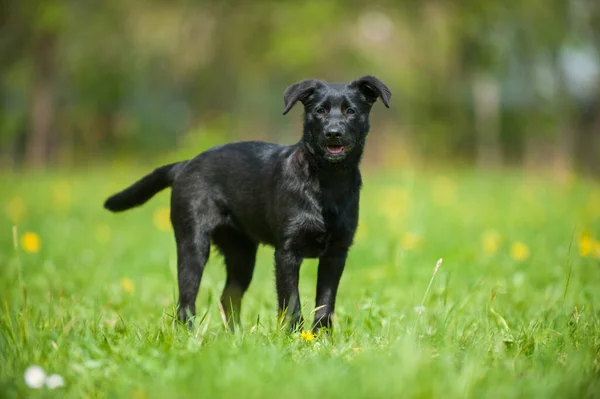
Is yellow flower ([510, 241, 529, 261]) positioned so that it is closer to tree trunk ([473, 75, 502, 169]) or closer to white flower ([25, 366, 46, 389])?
white flower ([25, 366, 46, 389])

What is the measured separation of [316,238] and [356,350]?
87 cm

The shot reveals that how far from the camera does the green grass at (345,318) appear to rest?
245 centimetres

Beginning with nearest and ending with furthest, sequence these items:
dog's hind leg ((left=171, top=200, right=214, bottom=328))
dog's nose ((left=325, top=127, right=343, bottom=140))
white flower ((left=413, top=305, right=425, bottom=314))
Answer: white flower ((left=413, top=305, right=425, bottom=314)) < dog's nose ((left=325, top=127, right=343, bottom=140)) < dog's hind leg ((left=171, top=200, right=214, bottom=328))

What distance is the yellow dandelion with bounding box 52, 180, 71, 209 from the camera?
10342 millimetres

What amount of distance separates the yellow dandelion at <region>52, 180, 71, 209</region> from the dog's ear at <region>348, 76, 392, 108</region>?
7.16m

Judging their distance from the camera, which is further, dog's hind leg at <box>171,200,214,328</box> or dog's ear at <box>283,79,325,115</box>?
dog's hind leg at <box>171,200,214,328</box>

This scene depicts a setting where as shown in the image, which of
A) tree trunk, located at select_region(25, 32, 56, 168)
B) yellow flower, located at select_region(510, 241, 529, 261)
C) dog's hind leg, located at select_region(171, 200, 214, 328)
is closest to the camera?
dog's hind leg, located at select_region(171, 200, 214, 328)

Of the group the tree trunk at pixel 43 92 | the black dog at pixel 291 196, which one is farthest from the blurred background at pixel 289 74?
the black dog at pixel 291 196

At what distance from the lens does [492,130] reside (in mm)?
23672

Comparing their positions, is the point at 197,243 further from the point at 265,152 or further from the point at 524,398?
the point at 524,398

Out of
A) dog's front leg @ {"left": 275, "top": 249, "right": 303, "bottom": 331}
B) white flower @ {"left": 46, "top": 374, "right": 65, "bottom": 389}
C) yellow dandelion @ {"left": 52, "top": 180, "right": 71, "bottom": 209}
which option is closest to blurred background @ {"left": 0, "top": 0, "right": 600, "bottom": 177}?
yellow dandelion @ {"left": 52, "top": 180, "right": 71, "bottom": 209}

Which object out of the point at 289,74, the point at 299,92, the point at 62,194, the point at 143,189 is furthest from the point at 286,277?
the point at 289,74

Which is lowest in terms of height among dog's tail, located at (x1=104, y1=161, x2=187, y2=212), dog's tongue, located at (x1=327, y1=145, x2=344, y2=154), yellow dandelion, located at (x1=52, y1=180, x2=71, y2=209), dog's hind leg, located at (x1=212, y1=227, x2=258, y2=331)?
yellow dandelion, located at (x1=52, y1=180, x2=71, y2=209)

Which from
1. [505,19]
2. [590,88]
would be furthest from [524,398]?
[505,19]
